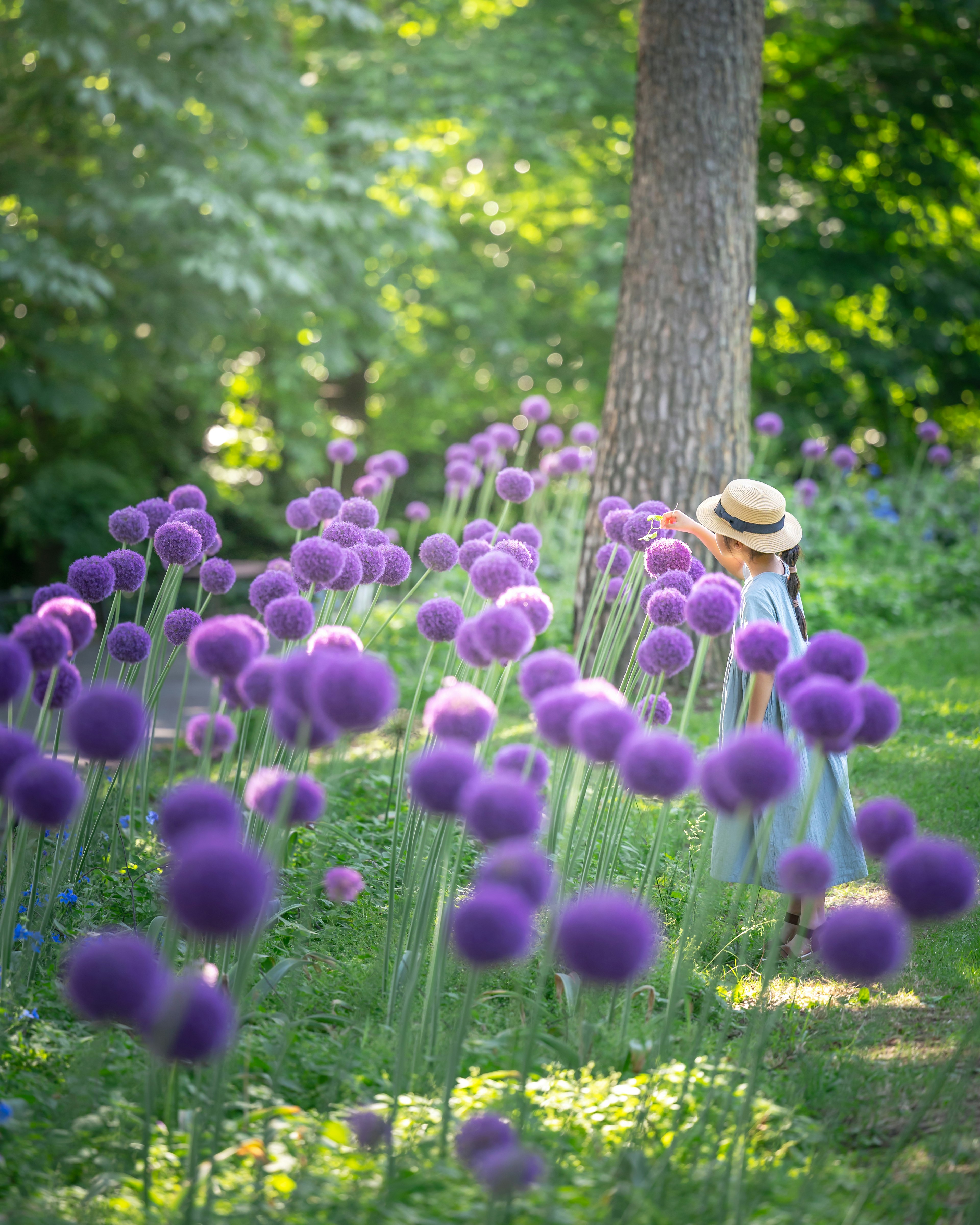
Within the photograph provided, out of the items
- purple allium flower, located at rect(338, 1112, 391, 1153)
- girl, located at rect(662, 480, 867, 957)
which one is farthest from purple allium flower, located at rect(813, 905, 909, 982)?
girl, located at rect(662, 480, 867, 957)

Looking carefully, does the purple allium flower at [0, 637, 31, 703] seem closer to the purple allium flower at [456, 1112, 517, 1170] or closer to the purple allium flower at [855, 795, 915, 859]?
the purple allium flower at [456, 1112, 517, 1170]

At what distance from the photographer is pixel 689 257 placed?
5938 millimetres

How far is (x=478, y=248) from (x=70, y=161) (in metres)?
6.08

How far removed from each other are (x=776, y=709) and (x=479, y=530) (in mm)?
1200

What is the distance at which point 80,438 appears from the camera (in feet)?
39.1

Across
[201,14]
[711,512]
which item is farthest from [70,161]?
[711,512]

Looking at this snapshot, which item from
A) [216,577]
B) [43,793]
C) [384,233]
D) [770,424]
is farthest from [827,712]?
[384,233]

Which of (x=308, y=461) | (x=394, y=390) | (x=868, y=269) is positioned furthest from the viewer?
(x=394, y=390)

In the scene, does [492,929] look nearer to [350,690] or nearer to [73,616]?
[350,690]

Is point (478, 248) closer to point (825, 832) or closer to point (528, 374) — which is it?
point (528, 374)

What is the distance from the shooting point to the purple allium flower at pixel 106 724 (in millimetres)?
1807

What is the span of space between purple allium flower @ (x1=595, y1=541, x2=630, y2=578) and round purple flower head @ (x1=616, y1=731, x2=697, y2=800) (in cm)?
143

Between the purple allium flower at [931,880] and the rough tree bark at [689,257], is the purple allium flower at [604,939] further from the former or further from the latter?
the rough tree bark at [689,257]

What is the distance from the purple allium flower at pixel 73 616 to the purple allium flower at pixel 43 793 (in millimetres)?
508
